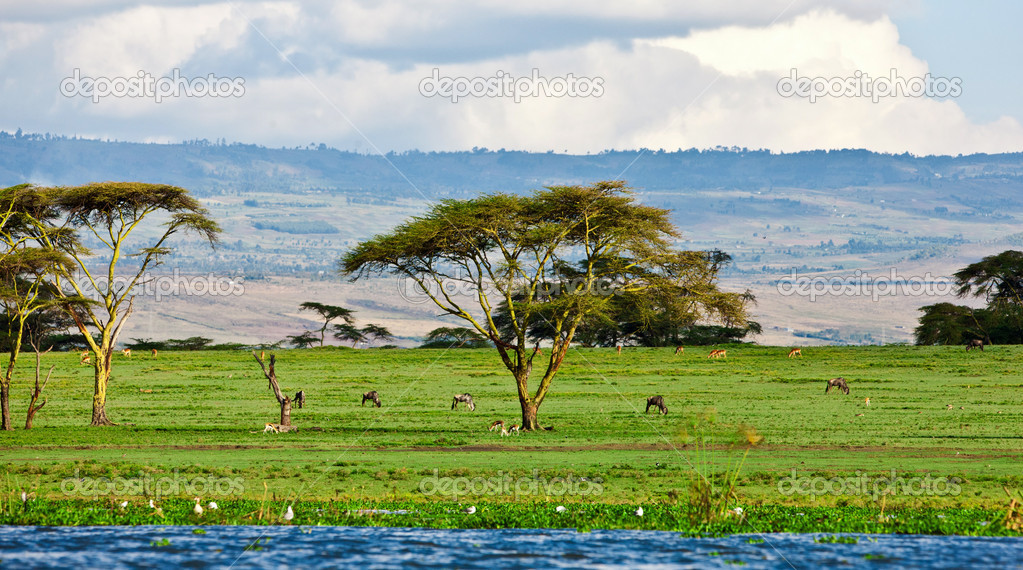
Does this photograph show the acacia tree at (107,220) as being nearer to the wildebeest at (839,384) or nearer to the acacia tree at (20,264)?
the acacia tree at (20,264)

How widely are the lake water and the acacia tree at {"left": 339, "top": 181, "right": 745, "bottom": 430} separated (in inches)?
727

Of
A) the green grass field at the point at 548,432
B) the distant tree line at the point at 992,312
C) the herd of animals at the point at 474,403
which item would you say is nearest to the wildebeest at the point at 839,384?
the herd of animals at the point at 474,403

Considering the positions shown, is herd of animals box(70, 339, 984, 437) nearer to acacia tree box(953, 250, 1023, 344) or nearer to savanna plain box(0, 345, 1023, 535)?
savanna plain box(0, 345, 1023, 535)

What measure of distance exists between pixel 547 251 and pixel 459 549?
21.0m

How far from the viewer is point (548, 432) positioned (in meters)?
36.1

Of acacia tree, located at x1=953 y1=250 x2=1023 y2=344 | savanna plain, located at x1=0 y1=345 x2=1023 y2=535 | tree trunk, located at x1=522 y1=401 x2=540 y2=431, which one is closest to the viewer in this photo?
savanna plain, located at x1=0 y1=345 x2=1023 y2=535

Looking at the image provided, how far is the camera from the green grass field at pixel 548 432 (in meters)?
24.8

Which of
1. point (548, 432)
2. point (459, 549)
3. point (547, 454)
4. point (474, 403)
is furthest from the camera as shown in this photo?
point (474, 403)

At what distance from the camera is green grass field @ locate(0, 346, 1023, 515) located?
24.8 m

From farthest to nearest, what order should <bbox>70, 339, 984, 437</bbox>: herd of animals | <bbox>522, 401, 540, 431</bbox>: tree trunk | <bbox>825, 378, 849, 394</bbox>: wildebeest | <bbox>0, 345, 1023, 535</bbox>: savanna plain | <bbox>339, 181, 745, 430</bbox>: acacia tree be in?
1. <bbox>825, 378, 849, 394</bbox>: wildebeest
2. <bbox>339, 181, 745, 430</bbox>: acacia tree
3. <bbox>522, 401, 540, 431</bbox>: tree trunk
4. <bbox>70, 339, 984, 437</bbox>: herd of animals
5. <bbox>0, 345, 1023, 535</bbox>: savanna plain

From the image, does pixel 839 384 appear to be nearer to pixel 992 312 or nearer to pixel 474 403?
pixel 474 403

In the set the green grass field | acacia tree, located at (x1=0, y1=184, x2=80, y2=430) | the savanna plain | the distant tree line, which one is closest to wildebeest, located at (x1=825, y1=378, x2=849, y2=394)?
the green grass field

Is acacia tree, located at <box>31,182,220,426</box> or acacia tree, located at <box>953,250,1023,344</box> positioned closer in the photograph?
acacia tree, located at <box>31,182,220,426</box>

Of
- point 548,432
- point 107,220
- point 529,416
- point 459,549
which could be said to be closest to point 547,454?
point 548,432
